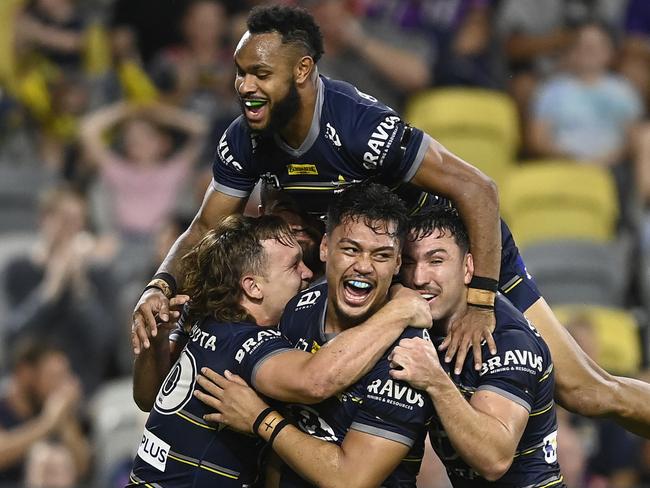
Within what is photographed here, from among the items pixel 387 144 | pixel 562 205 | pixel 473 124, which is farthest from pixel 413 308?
pixel 473 124

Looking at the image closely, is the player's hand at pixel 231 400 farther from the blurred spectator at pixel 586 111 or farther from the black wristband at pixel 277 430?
the blurred spectator at pixel 586 111

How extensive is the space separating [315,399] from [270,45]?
1.45 meters

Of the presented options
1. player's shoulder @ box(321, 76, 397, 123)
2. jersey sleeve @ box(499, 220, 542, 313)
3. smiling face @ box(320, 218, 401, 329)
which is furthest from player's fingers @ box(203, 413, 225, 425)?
jersey sleeve @ box(499, 220, 542, 313)

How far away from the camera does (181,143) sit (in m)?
11.2

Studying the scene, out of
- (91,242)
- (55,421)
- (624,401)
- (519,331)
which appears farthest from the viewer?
(91,242)

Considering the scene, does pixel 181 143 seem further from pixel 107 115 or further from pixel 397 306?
pixel 397 306

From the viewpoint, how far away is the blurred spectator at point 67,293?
1018 centimetres

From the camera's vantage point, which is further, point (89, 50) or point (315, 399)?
point (89, 50)

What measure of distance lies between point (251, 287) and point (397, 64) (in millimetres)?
6156

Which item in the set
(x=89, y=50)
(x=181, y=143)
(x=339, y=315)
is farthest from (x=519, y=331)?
(x=89, y=50)

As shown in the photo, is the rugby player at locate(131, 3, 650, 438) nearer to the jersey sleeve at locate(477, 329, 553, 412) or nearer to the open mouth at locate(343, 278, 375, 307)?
the jersey sleeve at locate(477, 329, 553, 412)

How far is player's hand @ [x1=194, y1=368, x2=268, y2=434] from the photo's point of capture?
16.6ft

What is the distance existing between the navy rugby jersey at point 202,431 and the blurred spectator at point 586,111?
21.3 ft

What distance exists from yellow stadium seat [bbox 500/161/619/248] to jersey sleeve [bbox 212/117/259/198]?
5.40 m
